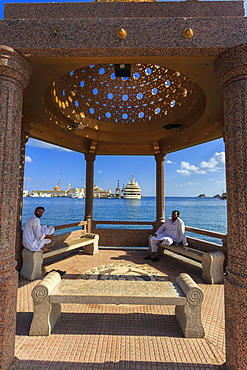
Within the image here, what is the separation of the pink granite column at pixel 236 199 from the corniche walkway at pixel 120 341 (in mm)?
556

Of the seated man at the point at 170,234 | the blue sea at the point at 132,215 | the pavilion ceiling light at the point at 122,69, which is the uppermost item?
the pavilion ceiling light at the point at 122,69

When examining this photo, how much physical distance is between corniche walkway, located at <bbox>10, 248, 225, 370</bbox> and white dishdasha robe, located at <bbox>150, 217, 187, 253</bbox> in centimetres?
234

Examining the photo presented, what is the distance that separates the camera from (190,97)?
6578 mm

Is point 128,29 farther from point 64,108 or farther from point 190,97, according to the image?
point 64,108

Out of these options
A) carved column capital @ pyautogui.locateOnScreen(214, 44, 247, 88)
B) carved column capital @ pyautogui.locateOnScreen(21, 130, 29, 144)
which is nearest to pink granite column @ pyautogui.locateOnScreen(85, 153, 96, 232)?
carved column capital @ pyautogui.locateOnScreen(21, 130, 29, 144)

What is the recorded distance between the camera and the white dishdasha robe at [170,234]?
725cm

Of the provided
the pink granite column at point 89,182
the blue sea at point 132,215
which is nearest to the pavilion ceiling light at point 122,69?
the pink granite column at point 89,182

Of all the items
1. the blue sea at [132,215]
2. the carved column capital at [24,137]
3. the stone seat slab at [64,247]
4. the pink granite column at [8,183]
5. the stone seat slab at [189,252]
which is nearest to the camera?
the pink granite column at [8,183]

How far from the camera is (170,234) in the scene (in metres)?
7.51

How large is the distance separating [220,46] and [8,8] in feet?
11.5

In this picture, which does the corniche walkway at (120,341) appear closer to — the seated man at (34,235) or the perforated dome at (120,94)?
the seated man at (34,235)

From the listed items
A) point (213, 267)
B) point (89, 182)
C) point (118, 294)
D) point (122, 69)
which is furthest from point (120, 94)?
point (118, 294)

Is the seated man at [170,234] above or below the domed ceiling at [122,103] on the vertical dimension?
below

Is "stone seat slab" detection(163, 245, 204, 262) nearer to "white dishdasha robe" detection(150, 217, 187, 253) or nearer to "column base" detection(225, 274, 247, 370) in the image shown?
"white dishdasha robe" detection(150, 217, 187, 253)
